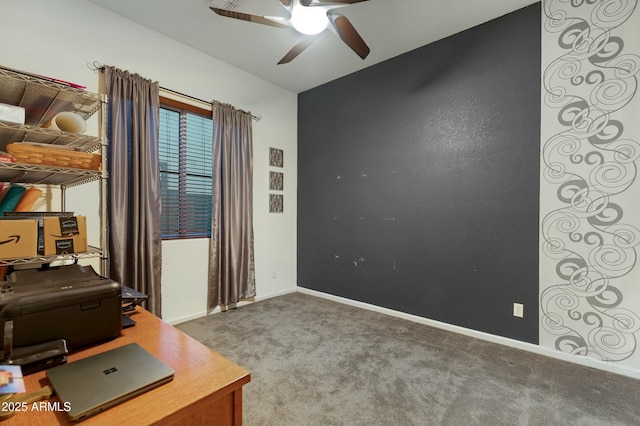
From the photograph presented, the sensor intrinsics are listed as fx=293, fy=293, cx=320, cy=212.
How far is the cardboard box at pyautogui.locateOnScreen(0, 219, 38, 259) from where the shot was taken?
4.00 feet

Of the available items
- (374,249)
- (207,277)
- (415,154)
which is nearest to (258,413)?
(207,277)

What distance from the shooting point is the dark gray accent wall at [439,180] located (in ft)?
8.25

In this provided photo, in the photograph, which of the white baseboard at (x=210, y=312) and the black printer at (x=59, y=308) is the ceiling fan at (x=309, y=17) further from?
the white baseboard at (x=210, y=312)

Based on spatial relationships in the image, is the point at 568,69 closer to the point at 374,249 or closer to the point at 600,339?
the point at 600,339

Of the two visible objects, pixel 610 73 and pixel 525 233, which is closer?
→ pixel 610 73

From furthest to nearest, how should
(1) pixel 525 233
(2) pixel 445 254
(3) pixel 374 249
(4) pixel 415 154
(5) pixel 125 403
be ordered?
1. (3) pixel 374 249
2. (4) pixel 415 154
3. (2) pixel 445 254
4. (1) pixel 525 233
5. (5) pixel 125 403

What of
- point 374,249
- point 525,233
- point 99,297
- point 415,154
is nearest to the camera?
point 99,297

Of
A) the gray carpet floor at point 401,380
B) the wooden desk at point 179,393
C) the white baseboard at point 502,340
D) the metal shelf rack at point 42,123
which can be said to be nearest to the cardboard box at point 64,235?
the metal shelf rack at point 42,123

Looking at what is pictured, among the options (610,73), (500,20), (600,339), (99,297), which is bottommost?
(600,339)

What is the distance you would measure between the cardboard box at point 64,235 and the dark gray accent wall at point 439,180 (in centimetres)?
272

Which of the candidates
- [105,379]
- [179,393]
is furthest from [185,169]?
[179,393]

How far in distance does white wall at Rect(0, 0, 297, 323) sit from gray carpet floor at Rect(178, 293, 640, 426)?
68cm

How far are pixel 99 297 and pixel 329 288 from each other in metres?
3.05

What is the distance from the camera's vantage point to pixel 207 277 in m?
3.25
